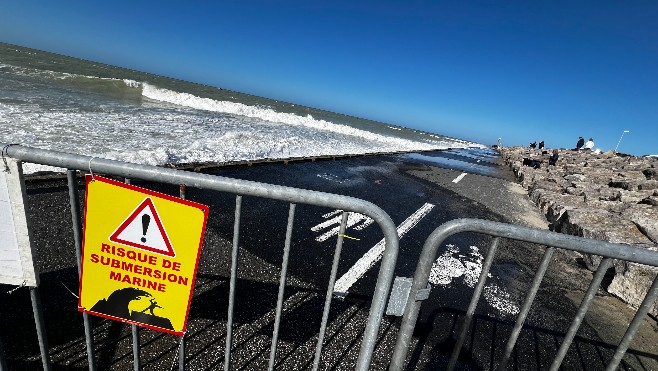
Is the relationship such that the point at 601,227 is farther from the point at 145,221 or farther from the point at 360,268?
the point at 145,221

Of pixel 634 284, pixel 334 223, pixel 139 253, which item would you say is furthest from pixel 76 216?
pixel 634 284

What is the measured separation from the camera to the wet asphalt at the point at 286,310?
286cm

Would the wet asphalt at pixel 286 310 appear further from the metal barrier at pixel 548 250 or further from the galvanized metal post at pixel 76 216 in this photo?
the metal barrier at pixel 548 250

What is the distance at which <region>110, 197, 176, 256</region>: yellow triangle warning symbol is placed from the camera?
177cm

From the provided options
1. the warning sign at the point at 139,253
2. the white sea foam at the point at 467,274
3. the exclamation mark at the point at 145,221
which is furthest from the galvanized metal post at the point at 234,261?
the white sea foam at the point at 467,274

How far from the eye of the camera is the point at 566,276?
227 inches

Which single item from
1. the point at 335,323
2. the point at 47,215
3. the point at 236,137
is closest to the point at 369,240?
the point at 335,323

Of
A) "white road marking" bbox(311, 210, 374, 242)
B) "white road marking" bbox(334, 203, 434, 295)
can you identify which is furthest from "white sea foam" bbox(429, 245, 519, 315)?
"white road marking" bbox(311, 210, 374, 242)

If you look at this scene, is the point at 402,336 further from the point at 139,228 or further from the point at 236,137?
the point at 236,137

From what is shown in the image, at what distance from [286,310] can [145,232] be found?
2309 millimetres

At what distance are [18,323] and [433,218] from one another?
7.94 meters

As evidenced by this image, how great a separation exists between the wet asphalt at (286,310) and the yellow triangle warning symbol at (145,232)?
1545 millimetres

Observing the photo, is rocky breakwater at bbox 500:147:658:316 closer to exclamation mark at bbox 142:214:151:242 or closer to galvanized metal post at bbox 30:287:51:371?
exclamation mark at bbox 142:214:151:242

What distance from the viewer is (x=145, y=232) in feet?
5.90
